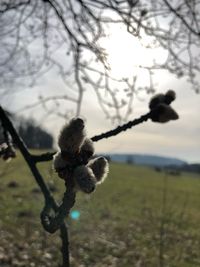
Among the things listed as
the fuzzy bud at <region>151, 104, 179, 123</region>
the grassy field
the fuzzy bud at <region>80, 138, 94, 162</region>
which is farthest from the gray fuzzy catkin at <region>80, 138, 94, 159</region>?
the grassy field

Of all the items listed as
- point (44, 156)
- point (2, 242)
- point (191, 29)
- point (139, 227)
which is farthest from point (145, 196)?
point (44, 156)

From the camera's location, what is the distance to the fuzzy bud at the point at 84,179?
1561 millimetres

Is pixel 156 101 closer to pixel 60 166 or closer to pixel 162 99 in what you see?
pixel 162 99

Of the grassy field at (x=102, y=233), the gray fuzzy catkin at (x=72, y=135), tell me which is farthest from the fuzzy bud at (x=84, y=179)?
the grassy field at (x=102, y=233)

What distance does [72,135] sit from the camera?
165cm

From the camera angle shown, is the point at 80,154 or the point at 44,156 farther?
the point at 44,156

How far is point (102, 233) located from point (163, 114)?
11883mm

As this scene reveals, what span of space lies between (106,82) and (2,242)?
5187 millimetres

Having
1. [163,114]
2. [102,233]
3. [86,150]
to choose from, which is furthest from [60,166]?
[102,233]

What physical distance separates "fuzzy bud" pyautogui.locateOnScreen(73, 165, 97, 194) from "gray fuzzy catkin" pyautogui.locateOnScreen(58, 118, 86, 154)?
0.07m

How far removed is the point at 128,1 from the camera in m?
5.75

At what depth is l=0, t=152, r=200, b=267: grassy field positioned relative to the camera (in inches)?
401

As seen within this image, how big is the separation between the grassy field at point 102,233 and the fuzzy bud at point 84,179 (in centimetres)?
485

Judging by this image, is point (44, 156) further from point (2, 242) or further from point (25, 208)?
point (25, 208)
